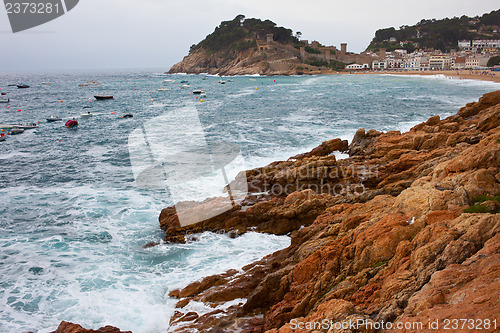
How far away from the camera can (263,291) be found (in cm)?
1002

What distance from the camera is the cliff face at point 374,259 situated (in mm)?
6254

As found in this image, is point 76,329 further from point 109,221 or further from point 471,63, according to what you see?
point 471,63

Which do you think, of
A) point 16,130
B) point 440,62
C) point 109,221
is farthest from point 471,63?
point 109,221

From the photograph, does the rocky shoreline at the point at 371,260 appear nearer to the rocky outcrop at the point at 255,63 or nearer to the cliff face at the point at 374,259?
the cliff face at the point at 374,259

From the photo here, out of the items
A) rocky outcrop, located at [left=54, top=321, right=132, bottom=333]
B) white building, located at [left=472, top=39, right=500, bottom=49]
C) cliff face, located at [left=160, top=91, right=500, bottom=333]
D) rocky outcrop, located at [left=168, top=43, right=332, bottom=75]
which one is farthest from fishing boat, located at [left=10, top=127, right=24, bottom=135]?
white building, located at [left=472, top=39, right=500, bottom=49]

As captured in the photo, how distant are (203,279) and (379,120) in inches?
1426

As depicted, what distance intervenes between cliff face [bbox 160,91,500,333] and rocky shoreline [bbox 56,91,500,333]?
3 cm

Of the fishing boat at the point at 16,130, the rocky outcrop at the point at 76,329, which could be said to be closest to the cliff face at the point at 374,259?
the rocky outcrop at the point at 76,329

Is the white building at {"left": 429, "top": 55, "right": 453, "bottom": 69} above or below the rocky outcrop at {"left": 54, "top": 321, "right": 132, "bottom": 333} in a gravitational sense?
above

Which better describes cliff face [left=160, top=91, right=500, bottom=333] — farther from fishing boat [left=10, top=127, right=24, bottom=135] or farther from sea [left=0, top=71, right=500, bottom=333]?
fishing boat [left=10, top=127, right=24, bottom=135]

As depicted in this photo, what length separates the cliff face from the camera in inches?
246

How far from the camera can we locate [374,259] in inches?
332

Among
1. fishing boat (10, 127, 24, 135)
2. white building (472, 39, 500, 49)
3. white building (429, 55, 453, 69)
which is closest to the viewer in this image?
fishing boat (10, 127, 24, 135)

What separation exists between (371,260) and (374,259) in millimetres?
77
